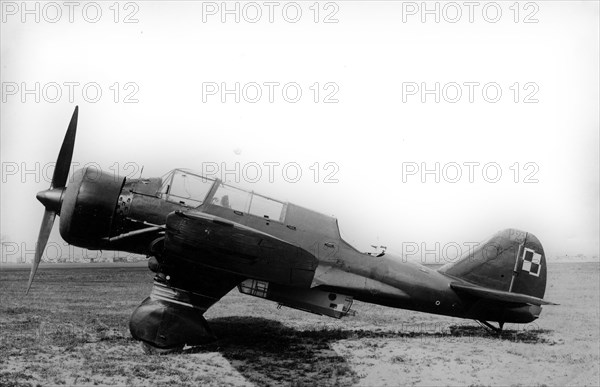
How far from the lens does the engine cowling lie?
20.3 feet

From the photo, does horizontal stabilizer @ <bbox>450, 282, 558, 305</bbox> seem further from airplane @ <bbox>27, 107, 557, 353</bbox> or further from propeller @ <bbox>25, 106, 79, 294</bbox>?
propeller @ <bbox>25, 106, 79, 294</bbox>

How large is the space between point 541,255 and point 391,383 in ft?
15.4

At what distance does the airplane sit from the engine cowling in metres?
0.01

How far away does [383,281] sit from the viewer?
7.34 meters

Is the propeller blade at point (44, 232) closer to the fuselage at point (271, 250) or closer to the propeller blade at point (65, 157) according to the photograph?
the propeller blade at point (65, 157)

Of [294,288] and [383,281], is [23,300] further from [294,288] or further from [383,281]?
[383,281]

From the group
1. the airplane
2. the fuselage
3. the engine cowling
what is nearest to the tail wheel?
the airplane

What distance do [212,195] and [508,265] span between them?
5695mm

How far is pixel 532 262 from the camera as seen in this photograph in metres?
8.16

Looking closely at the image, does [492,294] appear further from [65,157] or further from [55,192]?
[65,157]

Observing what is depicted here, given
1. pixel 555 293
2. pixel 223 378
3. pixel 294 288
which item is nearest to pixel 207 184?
pixel 294 288

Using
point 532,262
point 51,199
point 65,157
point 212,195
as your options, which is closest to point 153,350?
point 212,195

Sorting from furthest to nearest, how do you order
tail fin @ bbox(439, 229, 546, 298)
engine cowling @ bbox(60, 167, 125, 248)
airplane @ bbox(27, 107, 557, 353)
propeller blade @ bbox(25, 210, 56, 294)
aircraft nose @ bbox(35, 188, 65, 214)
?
tail fin @ bbox(439, 229, 546, 298) → propeller blade @ bbox(25, 210, 56, 294) → aircraft nose @ bbox(35, 188, 65, 214) → engine cowling @ bbox(60, 167, 125, 248) → airplane @ bbox(27, 107, 557, 353)

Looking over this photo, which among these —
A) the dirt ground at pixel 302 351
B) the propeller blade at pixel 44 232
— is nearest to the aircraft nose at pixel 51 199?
the propeller blade at pixel 44 232
